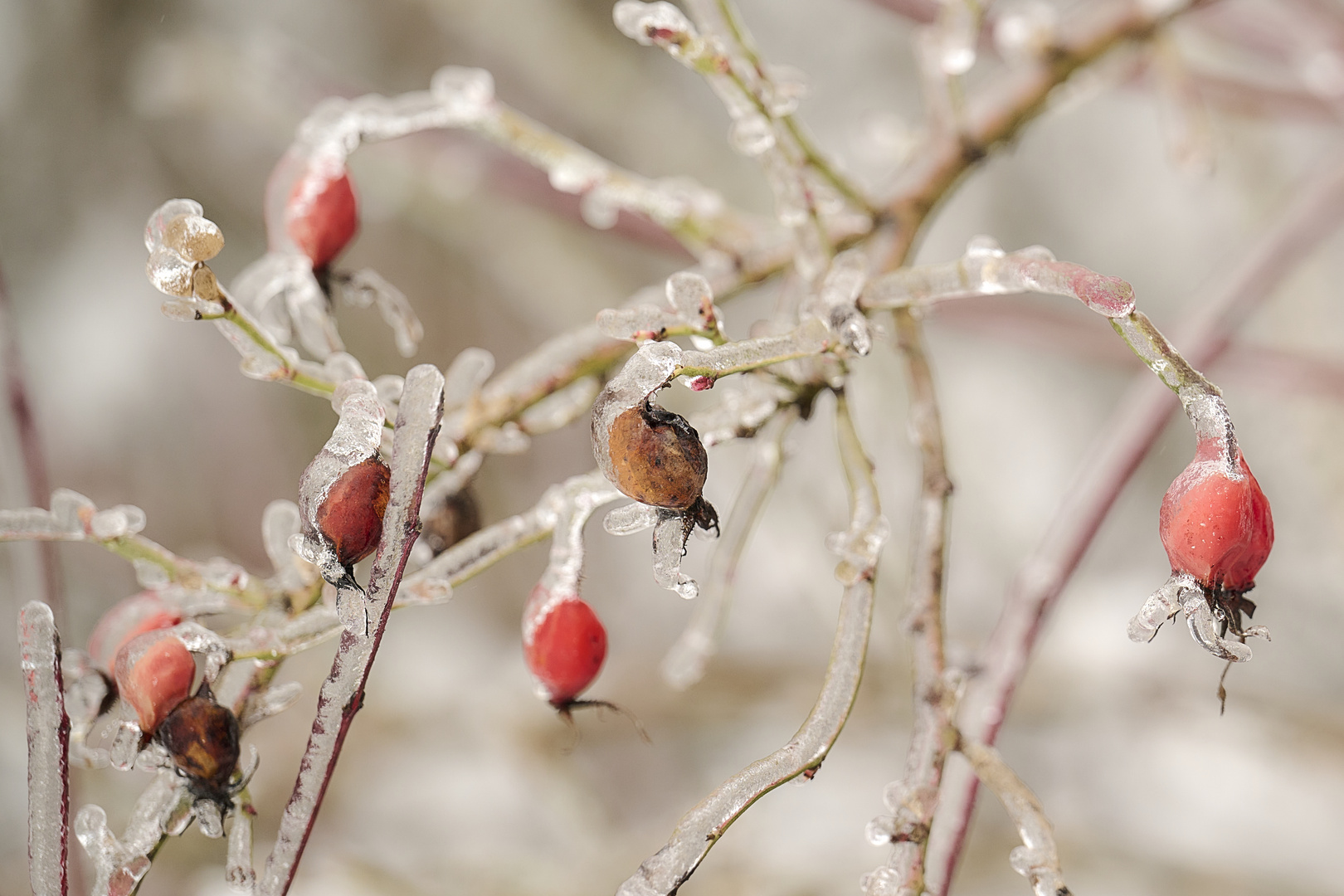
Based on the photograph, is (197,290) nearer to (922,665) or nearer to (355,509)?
(355,509)

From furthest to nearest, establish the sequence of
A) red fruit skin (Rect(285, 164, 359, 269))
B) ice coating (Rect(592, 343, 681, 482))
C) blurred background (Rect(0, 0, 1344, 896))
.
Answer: blurred background (Rect(0, 0, 1344, 896)), red fruit skin (Rect(285, 164, 359, 269)), ice coating (Rect(592, 343, 681, 482))

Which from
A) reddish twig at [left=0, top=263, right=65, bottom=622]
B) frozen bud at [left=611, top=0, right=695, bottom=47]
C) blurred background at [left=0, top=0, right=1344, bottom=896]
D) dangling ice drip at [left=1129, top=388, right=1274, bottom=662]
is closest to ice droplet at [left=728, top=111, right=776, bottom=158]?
frozen bud at [left=611, top=0, right=695, bottom=47]

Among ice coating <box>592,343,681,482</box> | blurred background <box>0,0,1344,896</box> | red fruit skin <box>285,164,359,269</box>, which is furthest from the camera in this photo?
blurred background <box>0,0,1344,896</box>

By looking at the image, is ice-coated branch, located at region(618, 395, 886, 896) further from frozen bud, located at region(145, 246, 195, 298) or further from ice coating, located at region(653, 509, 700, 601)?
frozen bud, located at region(145, 246, 195, 298)

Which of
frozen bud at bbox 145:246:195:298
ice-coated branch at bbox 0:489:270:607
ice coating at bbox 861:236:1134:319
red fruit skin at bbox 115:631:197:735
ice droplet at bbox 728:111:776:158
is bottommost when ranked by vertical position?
red fruit skin at bbox 115:631:197:735

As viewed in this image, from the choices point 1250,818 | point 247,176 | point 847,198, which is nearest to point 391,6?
point 247,176

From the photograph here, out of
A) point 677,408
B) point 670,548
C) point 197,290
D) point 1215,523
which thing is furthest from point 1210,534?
point 677,408
